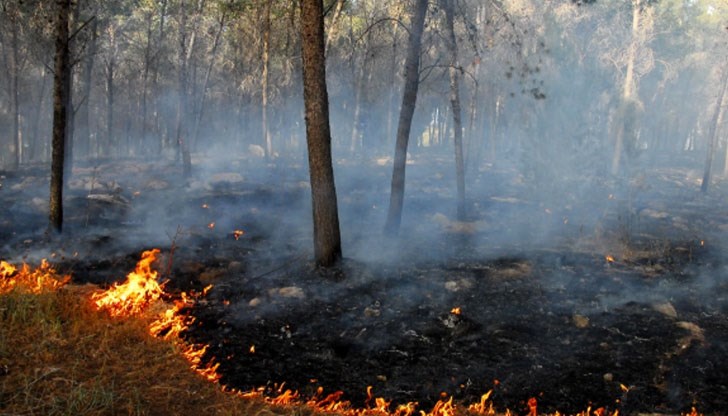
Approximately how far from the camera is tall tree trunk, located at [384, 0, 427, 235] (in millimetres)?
10695

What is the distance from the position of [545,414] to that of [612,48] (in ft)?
95.6

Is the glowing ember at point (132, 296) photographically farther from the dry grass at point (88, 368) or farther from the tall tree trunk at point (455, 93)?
Result: the tall tree trunk at point (455, 93)

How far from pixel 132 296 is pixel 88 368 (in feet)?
7.89

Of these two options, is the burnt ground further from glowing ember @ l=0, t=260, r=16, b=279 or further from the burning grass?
glowing ember @ l=0, t=260, r=16, b=279

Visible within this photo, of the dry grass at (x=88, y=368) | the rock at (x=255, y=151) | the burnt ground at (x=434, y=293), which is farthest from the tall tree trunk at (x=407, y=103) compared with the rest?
the rock at (x=255, y=151)

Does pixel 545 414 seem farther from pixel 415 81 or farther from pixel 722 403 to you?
pixel 415 81

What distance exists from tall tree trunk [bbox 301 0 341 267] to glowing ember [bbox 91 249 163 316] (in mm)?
2713

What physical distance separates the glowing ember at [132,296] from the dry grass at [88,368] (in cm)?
44

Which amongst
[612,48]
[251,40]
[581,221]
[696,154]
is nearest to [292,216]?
[581,221]

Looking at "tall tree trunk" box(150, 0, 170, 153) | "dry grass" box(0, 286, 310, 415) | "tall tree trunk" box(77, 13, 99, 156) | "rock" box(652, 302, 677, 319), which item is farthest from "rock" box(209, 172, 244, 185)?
"rock" box(652, 302, 677, 319)

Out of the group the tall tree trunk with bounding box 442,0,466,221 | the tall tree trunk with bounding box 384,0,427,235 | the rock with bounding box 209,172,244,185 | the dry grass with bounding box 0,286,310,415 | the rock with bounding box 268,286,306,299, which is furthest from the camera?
the rock with bounding box 209,172,244,185

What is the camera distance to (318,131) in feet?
26.0

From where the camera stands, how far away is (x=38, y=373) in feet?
12.9

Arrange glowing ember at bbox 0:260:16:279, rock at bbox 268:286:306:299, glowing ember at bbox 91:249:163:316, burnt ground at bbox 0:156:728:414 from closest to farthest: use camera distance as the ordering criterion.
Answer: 1. burnt ground at bbox 0:156:728:414
2. glowing ember at bbox 91:249:163:316
3. glowing ember at bbox 0:260:16:279
4. rock at bbox 268:286:306:299
